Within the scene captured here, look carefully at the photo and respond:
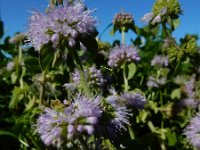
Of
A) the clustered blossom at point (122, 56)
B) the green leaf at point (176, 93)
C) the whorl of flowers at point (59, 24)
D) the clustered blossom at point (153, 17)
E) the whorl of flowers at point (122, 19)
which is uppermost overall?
the whorl of flowers at point (122, 19)

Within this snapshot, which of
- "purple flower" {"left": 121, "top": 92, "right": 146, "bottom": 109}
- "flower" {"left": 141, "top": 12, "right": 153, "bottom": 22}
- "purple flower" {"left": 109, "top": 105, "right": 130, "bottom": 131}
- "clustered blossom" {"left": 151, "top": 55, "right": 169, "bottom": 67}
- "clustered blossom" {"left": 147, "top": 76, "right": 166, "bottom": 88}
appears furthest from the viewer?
"clustered blossom" {"left": 151, "top": 55, "right": 169, "bottom": 67}

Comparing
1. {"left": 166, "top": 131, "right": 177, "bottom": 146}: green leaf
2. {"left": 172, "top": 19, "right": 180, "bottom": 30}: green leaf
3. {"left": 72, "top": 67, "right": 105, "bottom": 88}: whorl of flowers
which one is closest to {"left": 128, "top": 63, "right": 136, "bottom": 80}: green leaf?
{"left": 72, "top": 67, "right": 105, "bottom": 88}: whorl of flowers

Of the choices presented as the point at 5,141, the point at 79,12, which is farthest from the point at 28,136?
the point at 79,12

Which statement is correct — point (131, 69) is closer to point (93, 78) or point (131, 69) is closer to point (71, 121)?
point (93, 78)

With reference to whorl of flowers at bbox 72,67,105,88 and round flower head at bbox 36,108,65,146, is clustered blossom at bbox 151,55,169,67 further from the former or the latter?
round flower head at bbox 36,108,65,146

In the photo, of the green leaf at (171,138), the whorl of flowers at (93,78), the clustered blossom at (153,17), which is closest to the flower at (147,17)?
the clustered blossom at (153,17)

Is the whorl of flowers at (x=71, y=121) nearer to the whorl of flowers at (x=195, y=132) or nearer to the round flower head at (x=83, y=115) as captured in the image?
the round flower head at (x=83, y=115)
